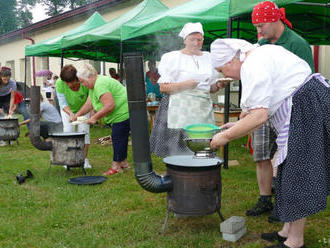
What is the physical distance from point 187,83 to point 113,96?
1774 millimetres

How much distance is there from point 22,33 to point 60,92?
831 inches

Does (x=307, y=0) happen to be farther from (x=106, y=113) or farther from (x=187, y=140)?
(x=187, y=140)

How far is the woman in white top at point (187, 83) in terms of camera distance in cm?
379

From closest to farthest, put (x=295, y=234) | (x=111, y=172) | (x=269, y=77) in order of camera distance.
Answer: (x=269, y=77) → (x=295, y=234) → (x=111, y=172)

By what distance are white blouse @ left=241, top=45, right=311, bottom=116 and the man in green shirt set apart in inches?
27.8

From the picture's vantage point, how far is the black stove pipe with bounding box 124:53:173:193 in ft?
9.87

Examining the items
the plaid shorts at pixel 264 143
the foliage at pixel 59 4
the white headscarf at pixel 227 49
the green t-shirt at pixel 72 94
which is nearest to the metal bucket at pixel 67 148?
the green t-shirt at pixel 72 94

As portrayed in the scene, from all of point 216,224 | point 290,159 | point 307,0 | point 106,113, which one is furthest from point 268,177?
point 307,0

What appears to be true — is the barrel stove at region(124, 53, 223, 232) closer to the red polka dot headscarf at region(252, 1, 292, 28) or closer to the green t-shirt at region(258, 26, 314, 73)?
the red polka dot headscarf at region(252, 1, 292, 28)

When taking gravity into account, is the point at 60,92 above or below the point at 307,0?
below

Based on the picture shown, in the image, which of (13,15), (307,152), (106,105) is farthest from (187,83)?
(13,15)

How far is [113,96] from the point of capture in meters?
5.21

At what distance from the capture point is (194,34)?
3824mm

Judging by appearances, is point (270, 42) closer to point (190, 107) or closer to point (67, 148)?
point (190, 107)
